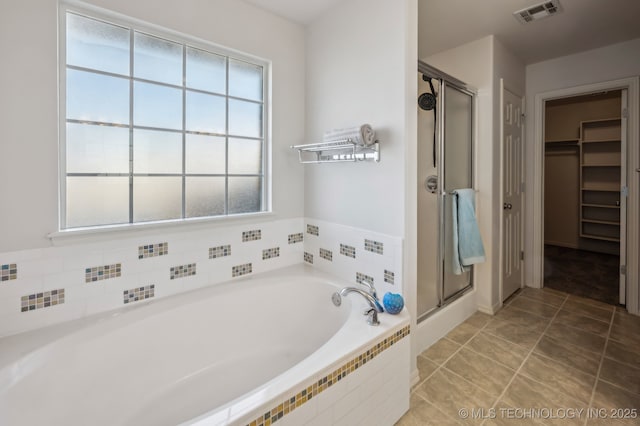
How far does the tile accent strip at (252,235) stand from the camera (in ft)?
6.63

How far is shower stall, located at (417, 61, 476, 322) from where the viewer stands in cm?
215

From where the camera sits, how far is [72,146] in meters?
1.46

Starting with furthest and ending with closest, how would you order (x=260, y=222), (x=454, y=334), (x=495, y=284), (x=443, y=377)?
(x=495, y=284) → (x=454, y=334) → (x=260, y=222) → (x=443, y=377)

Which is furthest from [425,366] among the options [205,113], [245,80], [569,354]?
[245,80]

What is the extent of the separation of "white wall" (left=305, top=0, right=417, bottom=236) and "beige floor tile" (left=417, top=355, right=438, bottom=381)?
0.95m

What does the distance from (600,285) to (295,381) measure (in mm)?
3899

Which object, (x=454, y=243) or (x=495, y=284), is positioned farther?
(x=495, y=284)

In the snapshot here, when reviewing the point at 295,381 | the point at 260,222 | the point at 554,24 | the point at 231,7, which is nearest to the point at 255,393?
the point at 295,381

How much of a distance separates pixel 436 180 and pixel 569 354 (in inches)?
59.1

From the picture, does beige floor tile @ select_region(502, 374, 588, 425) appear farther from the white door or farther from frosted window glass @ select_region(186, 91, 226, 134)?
frosted window glass @ select_region(186, 91, 226, 134)

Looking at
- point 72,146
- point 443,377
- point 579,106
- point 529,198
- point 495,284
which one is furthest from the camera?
point 579,106

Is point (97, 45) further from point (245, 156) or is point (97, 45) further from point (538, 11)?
point (538, 11)

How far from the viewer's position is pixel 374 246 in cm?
178

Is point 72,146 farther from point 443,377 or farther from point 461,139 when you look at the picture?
point 461,139
